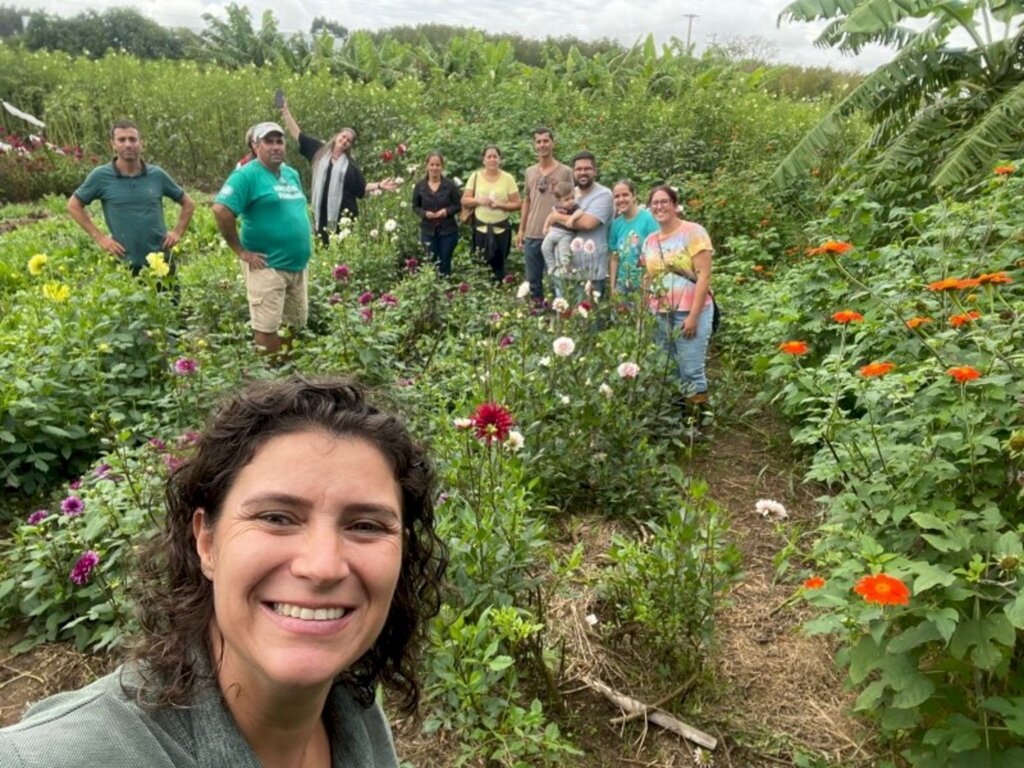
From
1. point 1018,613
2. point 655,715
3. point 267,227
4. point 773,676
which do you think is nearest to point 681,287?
point 773,676

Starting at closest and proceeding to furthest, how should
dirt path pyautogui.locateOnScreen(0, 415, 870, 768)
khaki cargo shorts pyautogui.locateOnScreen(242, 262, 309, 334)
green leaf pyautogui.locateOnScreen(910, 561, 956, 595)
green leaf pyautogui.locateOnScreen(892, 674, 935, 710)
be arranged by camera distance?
green leaf pyautogui.locateOnScreen(910, 561, 956, 595) → green leaf pyautogui.locateOnScreen(892, 674, 935, 710) → dirt path pyautogui.locateOnScreen(0, 415, 870, 768) → khaki cargo shorts pyautogui.locateOnScreen(242, 262, 309, 334)

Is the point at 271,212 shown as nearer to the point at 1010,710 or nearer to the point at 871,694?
the point at 871,694

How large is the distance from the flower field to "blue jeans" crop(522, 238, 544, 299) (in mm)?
302

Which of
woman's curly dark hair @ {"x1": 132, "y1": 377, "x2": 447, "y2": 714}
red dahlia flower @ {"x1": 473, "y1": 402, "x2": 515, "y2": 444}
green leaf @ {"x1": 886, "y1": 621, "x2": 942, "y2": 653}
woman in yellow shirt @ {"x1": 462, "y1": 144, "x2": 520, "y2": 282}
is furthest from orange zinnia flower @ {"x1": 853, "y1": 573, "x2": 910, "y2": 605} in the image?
woman in yellow shirt @ {"x1": 462, "y1": 144, "x2": 520, "y2": 282}

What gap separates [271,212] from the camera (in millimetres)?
4863

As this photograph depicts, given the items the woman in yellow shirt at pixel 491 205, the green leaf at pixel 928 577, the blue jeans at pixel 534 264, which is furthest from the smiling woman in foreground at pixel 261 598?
the woman in yellow shirt at pixel 491 205

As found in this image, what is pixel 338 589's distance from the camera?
105 centimetres

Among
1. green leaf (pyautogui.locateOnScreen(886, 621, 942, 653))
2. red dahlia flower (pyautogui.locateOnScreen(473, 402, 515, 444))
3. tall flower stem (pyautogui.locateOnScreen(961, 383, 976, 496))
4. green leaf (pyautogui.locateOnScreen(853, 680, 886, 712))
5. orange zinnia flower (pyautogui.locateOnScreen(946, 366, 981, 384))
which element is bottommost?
green leaf (pyautogui.locateOnScreen(853, 680, 886, 712))

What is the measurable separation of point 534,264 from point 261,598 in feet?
19.5

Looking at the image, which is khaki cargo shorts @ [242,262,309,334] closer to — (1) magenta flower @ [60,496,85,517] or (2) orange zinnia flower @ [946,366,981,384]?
(1) magenta flower @ [60,496,85,517]

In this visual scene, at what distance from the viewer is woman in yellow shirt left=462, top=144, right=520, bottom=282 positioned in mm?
7008

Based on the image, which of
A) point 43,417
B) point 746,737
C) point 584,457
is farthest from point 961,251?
point 43,417

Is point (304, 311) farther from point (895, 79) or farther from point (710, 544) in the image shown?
point (895, 79)

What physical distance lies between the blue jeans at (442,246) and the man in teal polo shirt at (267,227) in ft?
7.00
